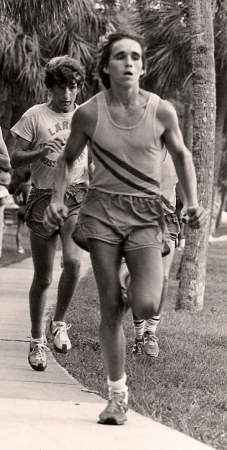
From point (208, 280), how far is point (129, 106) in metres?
12.5

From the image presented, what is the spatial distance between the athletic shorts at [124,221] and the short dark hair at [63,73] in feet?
5.43

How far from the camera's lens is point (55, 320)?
6492 mm

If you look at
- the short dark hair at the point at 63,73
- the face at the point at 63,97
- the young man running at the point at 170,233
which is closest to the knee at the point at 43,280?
the young man running at the point at 170,233

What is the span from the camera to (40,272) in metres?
6.24

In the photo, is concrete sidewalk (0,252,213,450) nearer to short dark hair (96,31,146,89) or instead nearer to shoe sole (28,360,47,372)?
shoe sole (28,360,47,372)

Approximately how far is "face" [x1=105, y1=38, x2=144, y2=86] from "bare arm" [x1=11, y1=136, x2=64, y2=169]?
115cm

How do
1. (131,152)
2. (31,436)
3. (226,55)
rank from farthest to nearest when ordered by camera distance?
1. (226,55)
2. (131,152)
3. (31,436)

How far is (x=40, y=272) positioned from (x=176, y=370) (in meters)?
1.10

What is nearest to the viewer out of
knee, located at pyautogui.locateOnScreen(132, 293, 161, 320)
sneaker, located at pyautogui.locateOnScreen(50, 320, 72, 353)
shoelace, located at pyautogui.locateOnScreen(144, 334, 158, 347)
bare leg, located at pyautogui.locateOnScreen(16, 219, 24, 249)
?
knee, located at pyautogui.locateOnScreen(132, 293, 161, 320)

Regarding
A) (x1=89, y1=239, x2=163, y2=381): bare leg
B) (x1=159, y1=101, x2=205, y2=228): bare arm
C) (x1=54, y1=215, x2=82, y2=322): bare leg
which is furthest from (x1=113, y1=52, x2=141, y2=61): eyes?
(x1=54, y1=215, x2=82, y2=322): bare leg

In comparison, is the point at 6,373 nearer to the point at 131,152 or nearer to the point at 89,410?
the point at 89,410

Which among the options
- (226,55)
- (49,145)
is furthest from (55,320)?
(226,55)

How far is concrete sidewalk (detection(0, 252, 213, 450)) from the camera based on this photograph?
4309 millimetres

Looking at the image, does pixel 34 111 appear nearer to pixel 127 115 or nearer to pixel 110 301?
pixel 127 115
